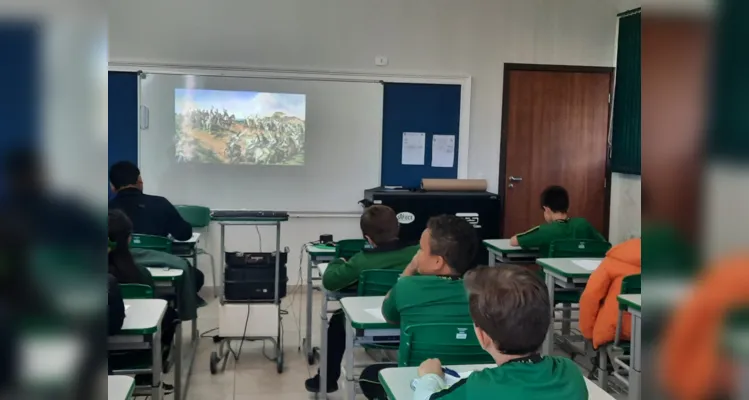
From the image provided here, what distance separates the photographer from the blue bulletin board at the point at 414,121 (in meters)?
5.95

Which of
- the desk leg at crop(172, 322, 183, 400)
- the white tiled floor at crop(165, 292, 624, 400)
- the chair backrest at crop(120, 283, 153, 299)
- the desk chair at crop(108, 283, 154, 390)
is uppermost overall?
the chair backrest at crop(120, 283, 153, 299)

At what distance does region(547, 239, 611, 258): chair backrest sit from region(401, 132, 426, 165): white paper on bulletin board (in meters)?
2.26

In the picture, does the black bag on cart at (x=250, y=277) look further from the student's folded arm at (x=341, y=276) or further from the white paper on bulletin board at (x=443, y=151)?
the white paper on bulletin board at (x=443, y=151)

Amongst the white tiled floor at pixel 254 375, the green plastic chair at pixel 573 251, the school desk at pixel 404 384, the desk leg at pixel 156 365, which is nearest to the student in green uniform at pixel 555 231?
the green plastic chair at pixel 573 251

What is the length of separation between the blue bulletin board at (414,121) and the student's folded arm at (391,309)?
12.2 ft

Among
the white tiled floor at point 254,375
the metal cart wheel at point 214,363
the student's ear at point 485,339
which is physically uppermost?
the student's ear at point 485,339

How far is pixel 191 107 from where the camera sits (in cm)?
559

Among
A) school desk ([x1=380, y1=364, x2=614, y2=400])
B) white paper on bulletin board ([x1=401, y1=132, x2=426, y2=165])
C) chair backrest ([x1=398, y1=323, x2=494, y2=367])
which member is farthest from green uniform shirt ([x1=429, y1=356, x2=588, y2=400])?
white paper on bulletin board ([x1=401, y1=132, x2=426, y2=165])

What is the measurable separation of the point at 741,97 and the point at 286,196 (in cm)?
552

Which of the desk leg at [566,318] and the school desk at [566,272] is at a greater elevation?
the school desk at [566,272]

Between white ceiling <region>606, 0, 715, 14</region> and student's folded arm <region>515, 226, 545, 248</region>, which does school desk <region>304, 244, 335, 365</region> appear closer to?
student's folded arm <region>515, 226, 545, 248</region>

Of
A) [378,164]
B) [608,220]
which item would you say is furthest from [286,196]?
[608,220]

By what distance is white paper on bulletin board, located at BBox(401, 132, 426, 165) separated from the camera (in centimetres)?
601

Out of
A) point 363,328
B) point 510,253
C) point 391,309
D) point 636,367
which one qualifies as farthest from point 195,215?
point 636,367
